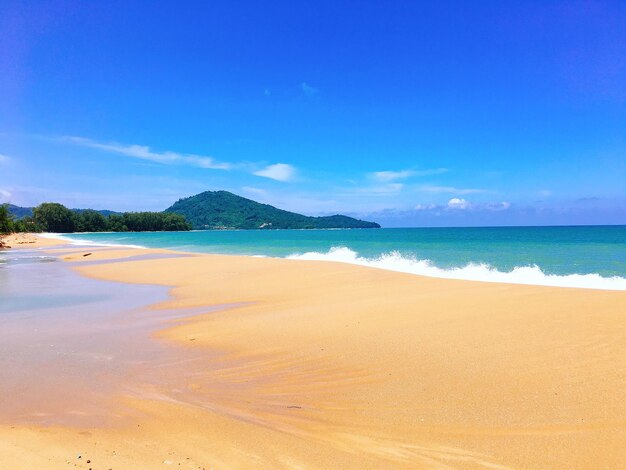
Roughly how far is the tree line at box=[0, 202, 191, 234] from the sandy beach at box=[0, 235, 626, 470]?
395ft

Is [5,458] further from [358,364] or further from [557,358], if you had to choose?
[557,358]

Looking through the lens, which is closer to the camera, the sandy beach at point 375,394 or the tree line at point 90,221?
the sandy beach at point 375,394

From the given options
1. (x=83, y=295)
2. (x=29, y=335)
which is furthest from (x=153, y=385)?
(x=83, y=295)

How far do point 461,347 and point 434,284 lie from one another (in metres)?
7.68

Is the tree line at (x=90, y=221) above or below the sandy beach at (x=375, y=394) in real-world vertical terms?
above

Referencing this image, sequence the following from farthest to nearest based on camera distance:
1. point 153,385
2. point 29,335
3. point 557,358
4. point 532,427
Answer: point 29,335 < point 557,358 < point 153,385 < point 532,427

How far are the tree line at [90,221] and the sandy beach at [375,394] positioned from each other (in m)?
120

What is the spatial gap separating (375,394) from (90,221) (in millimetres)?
167458

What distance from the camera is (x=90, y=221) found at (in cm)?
15075

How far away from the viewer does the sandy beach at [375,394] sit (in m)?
3.89

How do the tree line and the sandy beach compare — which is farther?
the tree line

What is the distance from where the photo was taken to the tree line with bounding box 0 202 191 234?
133m

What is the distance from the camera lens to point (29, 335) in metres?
8.59

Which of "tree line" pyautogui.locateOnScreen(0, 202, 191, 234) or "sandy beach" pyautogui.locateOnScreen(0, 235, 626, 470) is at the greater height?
"tree line" pyautogui.locateOnScreen(0, 202, 191, 234)
